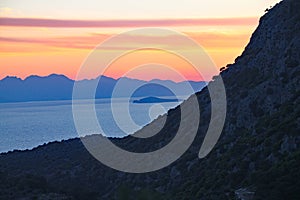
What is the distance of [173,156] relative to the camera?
238 feet

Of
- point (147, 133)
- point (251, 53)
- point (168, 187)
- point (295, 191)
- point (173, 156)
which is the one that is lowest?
point (295, 191)

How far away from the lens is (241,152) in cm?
5625

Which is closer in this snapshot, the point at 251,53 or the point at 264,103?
the point at 264,103

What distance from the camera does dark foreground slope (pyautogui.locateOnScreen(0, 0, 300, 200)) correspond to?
47875mm

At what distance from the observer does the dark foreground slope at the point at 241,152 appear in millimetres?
47875

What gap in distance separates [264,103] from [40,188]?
3004 cm

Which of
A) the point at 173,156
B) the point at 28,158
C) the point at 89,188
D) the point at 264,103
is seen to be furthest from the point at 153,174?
the point at 28,158

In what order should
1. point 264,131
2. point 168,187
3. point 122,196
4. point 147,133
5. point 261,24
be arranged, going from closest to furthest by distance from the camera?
point 122,196, point 264,131, point 168,187, point 261,24, point 147,133

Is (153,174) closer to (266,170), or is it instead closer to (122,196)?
(266,170)

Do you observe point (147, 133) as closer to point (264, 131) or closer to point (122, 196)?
point (264, 131)

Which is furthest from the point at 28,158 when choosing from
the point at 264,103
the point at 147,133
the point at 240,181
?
the point at 240,181

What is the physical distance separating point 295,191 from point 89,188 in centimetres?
4217

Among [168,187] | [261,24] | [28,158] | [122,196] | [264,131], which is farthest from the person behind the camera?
[28,158]

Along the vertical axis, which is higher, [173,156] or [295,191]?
[173,156]
